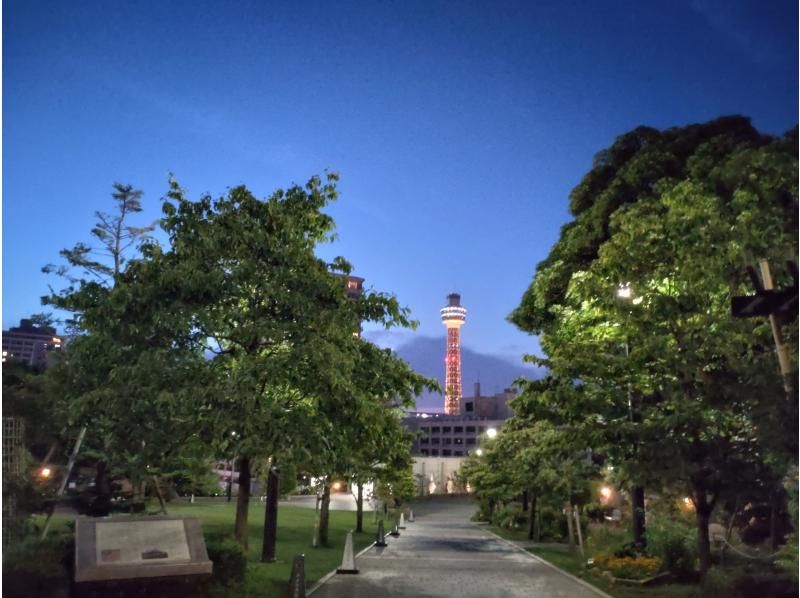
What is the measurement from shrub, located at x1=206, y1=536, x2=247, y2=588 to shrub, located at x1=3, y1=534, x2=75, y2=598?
243cm

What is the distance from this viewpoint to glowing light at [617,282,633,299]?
1467 centimetres

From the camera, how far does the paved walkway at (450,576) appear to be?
15430mm

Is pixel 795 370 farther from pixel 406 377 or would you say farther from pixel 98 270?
pixel 98 270

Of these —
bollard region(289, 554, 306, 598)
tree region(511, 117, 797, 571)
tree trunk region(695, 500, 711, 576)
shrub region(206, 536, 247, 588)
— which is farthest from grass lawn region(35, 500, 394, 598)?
tree trunk region(695, 500, 711, 576)

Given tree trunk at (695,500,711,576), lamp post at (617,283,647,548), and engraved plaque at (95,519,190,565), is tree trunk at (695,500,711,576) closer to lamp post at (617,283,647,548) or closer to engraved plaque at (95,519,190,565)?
lamp post at (617,283,647,548)

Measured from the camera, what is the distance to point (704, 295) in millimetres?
13836

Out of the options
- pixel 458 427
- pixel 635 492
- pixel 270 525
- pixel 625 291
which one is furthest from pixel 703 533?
pixel 458 427

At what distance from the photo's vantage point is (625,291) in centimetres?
1478

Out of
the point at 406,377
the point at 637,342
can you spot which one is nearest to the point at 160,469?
the point at 406,377

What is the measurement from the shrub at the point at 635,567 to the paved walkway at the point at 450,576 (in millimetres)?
1136

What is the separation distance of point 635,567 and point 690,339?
7221mm

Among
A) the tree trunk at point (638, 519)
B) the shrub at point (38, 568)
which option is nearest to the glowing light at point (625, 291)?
the tree trunk at point (638, 519)

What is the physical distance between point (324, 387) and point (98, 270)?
42.6 ft

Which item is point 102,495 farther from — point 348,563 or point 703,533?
point 703,533
